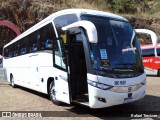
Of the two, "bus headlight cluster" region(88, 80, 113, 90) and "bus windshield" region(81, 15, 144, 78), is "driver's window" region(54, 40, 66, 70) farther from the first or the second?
"bus headlight cluster" region(88, 80, 113, 90)

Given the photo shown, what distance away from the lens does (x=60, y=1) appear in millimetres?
37812

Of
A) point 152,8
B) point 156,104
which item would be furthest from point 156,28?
point 156,104

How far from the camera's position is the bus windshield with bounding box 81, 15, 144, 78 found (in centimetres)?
835

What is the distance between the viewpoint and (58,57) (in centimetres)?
980

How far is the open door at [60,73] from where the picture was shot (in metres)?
9.23

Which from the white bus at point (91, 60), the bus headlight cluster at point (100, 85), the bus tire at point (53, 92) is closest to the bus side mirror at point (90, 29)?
the white bus at point (91, 60)

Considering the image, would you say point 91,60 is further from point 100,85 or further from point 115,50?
point 115,50

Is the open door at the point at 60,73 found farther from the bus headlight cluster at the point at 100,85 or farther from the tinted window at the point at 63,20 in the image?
the bus headlight cluster at the point at 100,85

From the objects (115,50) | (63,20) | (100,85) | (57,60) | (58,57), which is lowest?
(100,85)

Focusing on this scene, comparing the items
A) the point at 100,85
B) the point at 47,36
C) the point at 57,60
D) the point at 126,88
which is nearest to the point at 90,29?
the point at 100,85

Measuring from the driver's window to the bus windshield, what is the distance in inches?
52.7

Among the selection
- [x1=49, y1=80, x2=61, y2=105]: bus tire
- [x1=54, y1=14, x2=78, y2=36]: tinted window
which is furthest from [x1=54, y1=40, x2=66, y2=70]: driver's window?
[x1=49, y1=80, x2=61, y2=105]: bus tire

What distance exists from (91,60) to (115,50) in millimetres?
886

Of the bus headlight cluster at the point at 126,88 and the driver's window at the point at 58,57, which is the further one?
the driver's window at the point at 58,57
